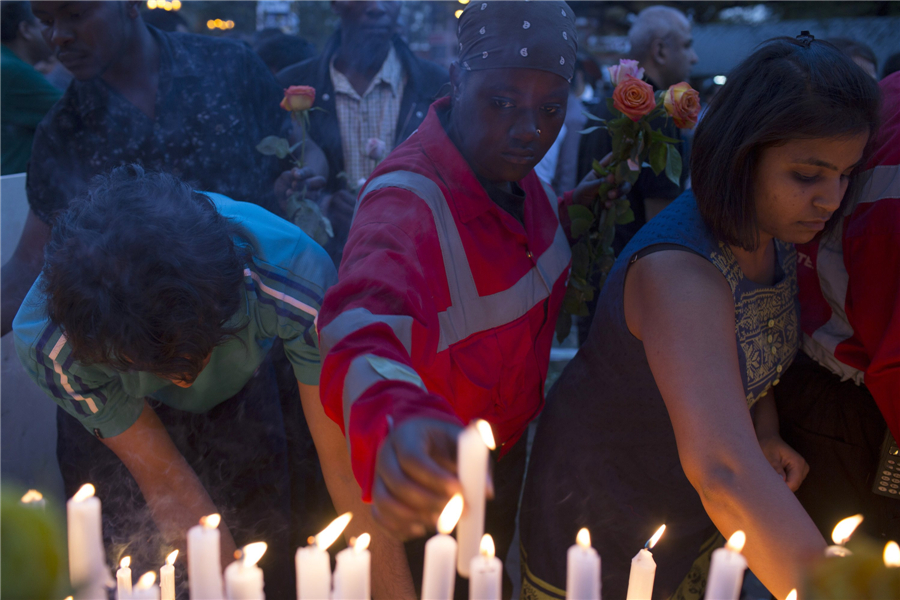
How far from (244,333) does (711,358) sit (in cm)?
107

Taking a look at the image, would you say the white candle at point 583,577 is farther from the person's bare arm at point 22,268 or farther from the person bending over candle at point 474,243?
the person's bare arm at point 22,268

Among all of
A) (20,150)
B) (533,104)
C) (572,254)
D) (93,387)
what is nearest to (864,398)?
(572,254)

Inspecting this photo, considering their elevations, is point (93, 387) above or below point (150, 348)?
below

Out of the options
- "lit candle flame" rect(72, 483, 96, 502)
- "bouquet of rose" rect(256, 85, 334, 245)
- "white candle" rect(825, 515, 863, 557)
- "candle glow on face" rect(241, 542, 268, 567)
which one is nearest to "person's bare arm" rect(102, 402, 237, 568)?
"lit candle flame" rect(72, 483, 96, 502)

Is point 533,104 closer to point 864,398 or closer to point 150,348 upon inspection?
point 150,348

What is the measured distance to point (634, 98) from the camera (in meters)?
1.76

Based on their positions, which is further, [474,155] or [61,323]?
[474,155]

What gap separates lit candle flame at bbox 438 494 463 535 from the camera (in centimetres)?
67

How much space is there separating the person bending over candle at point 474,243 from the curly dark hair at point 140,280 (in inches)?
13.1

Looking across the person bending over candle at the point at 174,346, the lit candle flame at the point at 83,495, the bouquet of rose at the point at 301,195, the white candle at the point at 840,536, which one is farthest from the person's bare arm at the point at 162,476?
the white candle at the point at 840,536

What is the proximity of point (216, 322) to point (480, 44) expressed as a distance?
89 centimetres

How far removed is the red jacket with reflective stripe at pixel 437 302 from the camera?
2.81 ft

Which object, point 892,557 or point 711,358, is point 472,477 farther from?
point 711,358

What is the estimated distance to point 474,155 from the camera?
1.49 metres
